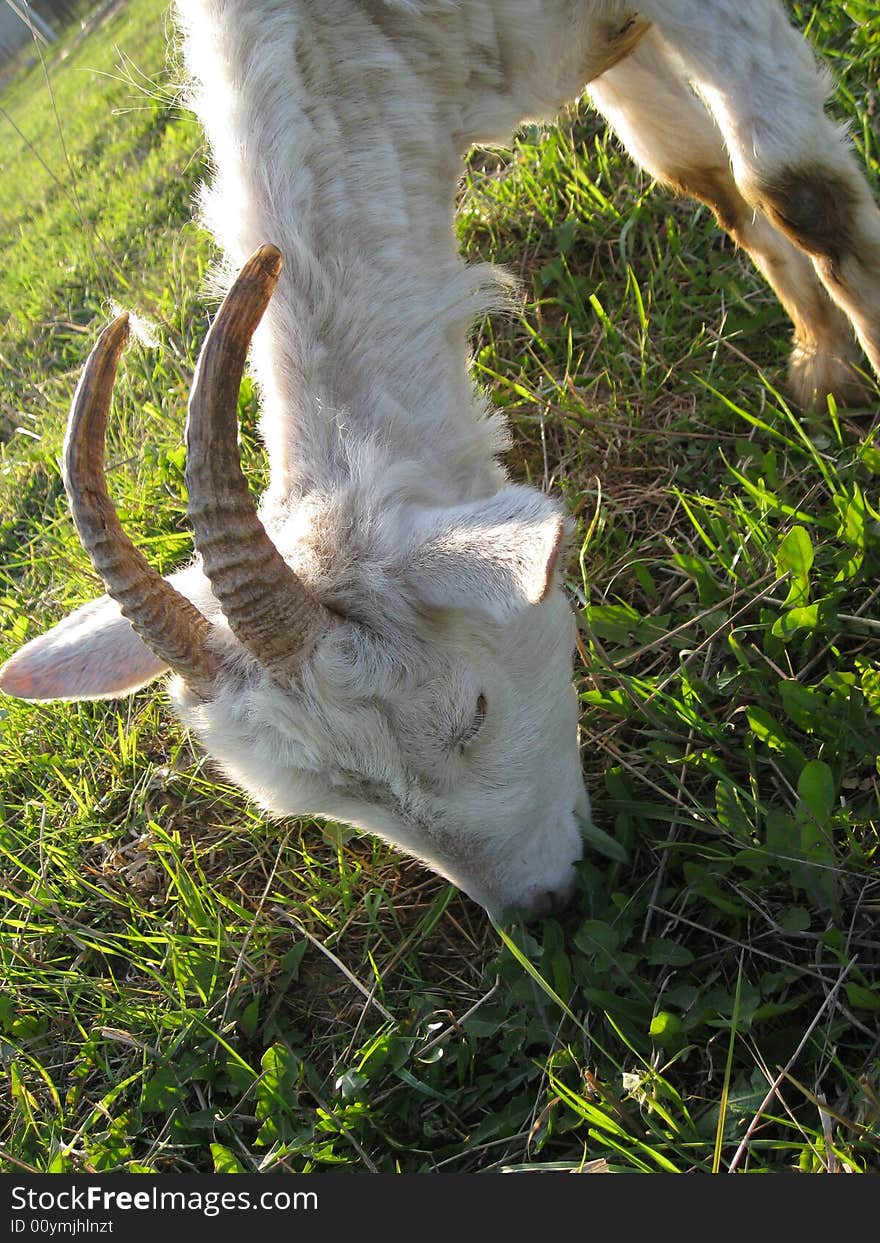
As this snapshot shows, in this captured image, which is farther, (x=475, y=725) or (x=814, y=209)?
(x=814, y=209)

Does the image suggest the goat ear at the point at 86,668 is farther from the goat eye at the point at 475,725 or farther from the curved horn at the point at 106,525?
the goat eye at the point at 475,725

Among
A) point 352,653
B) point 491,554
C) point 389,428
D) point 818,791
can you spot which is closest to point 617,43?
point 389,428

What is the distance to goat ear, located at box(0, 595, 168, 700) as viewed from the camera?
8.84 feet

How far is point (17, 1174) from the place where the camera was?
280cm

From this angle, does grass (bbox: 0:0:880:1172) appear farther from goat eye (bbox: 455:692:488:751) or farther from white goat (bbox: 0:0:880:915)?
goat eye (bbox: 455:692:488:751)

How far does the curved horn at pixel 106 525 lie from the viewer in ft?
7.54

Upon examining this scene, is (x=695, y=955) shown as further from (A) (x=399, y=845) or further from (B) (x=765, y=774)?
(A) (x=399, y=845)

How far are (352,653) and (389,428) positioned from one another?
638 mm

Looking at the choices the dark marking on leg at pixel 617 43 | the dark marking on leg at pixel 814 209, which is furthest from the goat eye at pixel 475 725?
the dark marking on leg at pixel 617 43

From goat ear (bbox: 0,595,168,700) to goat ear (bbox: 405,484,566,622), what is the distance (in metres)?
0.81

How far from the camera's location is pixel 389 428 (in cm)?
265

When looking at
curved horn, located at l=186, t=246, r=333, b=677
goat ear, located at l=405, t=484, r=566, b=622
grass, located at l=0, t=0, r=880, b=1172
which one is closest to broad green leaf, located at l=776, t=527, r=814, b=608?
grass, located at l=0, t=0, r=880, b=1172

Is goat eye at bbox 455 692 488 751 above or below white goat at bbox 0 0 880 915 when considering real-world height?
below

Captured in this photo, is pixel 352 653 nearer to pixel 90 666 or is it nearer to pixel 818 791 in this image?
pixel 90 666
